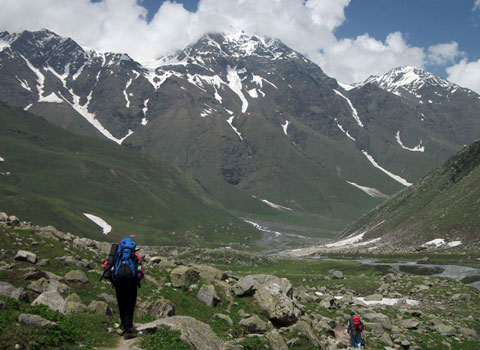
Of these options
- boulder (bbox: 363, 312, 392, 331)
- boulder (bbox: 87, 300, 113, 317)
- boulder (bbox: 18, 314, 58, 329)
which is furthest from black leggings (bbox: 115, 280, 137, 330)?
boulder (bbox: 363, 312, 392, 331)

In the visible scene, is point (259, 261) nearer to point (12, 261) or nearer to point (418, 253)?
point (418, 253)

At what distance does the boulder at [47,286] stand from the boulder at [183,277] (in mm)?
8321

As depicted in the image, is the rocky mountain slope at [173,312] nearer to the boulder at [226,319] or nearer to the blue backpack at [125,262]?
the boulder at [226,319]

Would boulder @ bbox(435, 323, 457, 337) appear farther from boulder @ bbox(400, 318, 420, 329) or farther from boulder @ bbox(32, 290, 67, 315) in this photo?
boulder @ bbox(32, 290, 67, 315)

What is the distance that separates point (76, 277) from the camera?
24.9m

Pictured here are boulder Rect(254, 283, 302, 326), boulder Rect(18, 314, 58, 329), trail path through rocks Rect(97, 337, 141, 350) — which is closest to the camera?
boulder Rect(18, 314, 58, 329)

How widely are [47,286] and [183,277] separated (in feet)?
33.7

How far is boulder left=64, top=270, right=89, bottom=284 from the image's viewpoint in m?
24.6

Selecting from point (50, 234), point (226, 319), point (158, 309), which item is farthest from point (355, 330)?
point (50, 234)

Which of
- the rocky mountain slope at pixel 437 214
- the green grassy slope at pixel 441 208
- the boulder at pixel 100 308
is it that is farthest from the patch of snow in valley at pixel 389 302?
the green grassy slope at pixel 441 208

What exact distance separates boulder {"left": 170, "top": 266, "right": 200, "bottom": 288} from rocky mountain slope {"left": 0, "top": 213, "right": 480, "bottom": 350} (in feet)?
0.26

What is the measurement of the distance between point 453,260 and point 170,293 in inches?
3663

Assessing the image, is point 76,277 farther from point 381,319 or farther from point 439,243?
point 439,243

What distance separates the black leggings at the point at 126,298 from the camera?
52.9 ft
